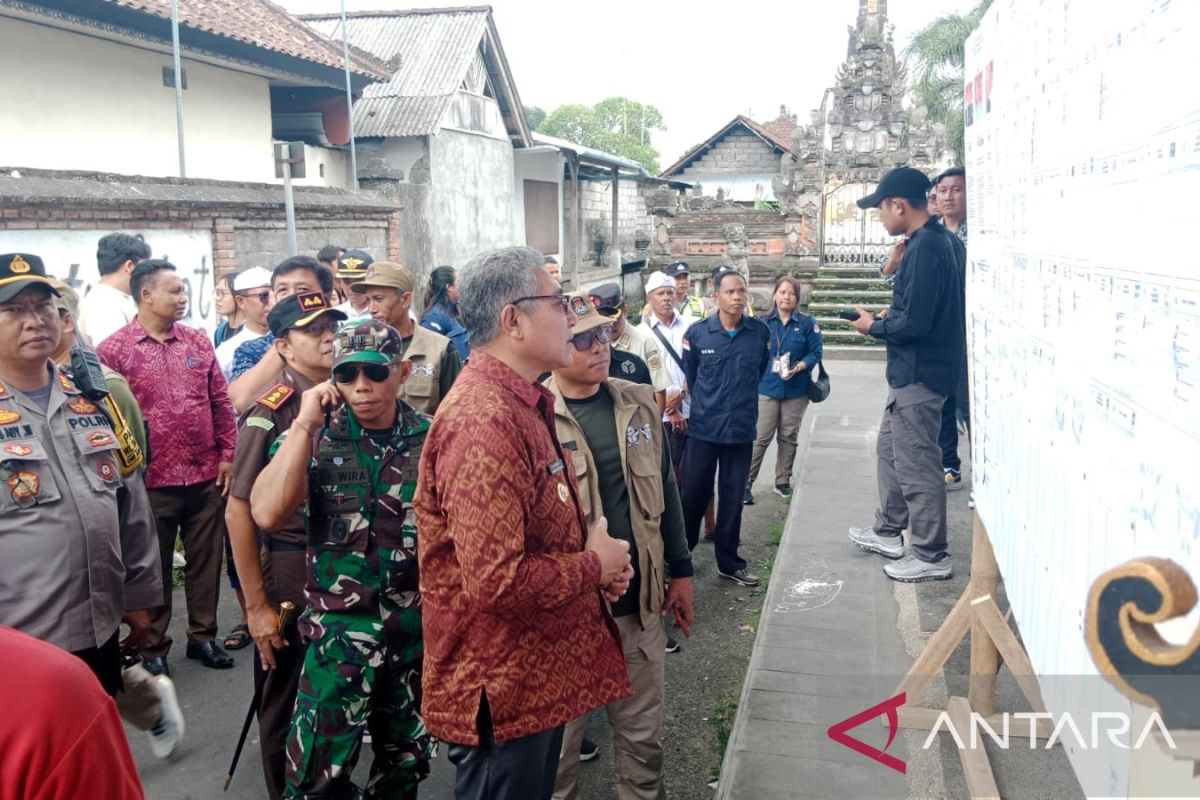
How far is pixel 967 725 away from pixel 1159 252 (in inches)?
100

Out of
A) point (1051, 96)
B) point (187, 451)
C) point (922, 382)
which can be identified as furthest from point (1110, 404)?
point (187, 451)

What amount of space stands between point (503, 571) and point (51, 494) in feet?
5.50

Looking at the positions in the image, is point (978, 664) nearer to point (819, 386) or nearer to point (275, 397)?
point (275, 397)

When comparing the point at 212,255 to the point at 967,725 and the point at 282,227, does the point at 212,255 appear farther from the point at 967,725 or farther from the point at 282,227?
the point at 967,725

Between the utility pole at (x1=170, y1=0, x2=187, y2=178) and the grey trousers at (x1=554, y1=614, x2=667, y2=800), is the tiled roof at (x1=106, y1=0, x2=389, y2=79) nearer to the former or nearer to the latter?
the utility pole at (x1=170, y1=0, x2=187, y2=178)

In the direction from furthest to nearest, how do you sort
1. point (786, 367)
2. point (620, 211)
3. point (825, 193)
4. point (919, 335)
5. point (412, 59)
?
point (620, 211) → point (825, 193) → point (412, 59) → point (786, 367) → point (919, 335)

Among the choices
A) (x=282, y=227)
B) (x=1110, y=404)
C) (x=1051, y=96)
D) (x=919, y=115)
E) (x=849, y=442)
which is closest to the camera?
(x=1110, y=404)

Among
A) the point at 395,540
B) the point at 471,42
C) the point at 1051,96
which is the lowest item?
the point at 395,540

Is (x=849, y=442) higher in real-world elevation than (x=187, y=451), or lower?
lower

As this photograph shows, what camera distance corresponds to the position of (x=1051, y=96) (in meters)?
2.15

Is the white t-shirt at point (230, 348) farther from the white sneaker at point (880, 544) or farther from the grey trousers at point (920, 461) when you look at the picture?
the white sneaker at point (880, 544)

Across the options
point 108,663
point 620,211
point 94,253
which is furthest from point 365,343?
point 620,211

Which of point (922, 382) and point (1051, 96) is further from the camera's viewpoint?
point (922, 382)

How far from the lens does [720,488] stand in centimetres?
571
